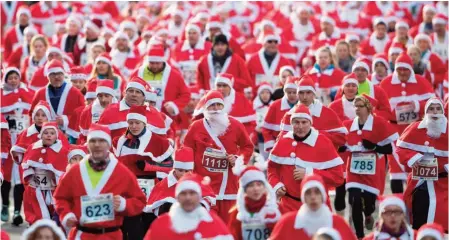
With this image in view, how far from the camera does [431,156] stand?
17719mm

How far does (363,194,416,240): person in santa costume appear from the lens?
45.6ft

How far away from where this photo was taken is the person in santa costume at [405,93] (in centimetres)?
2138

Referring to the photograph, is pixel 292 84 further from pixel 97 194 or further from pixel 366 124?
pixel 97 194

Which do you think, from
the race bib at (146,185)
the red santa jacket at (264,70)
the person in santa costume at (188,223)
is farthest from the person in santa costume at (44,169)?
the red santa jacket at (264,70)

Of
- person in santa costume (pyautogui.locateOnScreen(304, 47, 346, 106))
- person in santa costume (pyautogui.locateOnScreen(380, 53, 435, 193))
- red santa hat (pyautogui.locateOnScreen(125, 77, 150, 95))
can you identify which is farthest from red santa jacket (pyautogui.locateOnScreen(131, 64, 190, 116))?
person in santa costume (pyautogui.locateOnScreen(380, 53, 435, 193))

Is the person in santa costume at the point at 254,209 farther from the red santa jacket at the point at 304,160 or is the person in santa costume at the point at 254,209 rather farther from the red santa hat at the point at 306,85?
the red santa hat at the point at 306,85

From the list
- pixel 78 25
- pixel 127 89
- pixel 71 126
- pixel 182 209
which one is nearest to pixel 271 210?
pixel 182 209

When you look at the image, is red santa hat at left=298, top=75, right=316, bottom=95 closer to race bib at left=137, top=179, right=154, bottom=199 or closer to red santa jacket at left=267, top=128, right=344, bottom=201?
red santa jacket at left=267, top=128, right=344, bottom=201

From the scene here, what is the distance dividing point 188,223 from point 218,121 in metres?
4.32

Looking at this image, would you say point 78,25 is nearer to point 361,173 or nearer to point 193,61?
point 193,61

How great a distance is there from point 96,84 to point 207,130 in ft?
10.9

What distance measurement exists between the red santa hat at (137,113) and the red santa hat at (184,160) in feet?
3.37

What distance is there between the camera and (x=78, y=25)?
95.0 ft

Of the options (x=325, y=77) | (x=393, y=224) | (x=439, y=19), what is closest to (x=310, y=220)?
(x=393, y=224)
